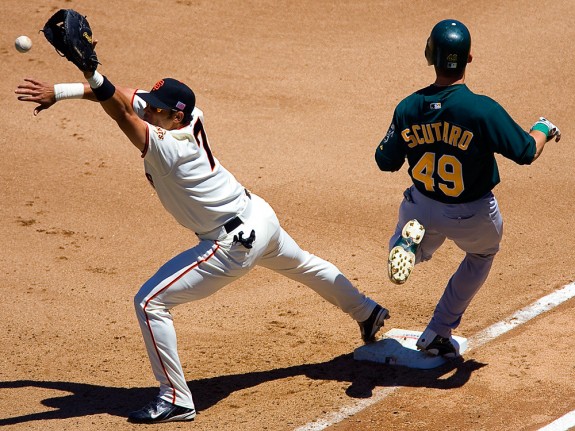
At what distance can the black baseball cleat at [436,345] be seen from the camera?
611 centimetres

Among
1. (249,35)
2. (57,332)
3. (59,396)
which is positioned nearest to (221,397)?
(59,396)

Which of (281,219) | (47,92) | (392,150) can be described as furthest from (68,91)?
(281,219)

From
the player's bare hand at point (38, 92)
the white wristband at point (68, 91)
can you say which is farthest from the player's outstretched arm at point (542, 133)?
the player's bare hand at point (38, 92)

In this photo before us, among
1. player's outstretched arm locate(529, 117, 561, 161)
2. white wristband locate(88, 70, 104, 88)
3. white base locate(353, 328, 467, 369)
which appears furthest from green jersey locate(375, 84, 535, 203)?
white wristband locate(88, 70, 104, 88)

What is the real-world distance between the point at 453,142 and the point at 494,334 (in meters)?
1.69

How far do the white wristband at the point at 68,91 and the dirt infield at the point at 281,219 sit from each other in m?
1.88

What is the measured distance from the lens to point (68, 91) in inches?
207

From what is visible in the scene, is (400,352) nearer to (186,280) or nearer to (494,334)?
(494,334)

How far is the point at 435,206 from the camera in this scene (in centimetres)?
566

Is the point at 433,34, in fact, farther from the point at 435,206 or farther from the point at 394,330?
the point at 394,330

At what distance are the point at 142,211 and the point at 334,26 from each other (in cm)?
451

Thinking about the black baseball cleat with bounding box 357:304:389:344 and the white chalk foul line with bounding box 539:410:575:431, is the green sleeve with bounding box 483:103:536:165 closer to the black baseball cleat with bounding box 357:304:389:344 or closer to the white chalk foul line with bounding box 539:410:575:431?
the white chalk foul line with bounding box 539:410:575:431

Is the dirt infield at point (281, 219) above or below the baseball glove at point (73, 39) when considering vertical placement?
below

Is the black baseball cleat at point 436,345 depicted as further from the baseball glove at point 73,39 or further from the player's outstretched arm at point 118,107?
the baseball glove at point 73,39
